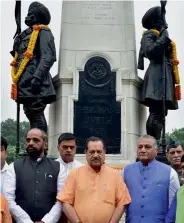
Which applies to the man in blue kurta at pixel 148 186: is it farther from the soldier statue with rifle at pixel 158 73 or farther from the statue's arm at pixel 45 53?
Result: the statue's arm at pixel 45 53

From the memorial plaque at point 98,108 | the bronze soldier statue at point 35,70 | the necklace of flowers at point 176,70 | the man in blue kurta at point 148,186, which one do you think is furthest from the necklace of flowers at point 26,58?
the man in blue kurta at point 148,186

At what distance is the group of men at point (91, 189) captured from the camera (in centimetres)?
511

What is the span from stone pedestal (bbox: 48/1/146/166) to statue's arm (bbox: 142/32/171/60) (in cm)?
55

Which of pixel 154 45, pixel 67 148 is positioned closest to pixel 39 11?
pixel 154 45

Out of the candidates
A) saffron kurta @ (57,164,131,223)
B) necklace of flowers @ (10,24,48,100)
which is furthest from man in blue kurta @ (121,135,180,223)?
necklace of flowers @ (10,24,48,100)

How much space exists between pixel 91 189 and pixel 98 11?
6102 mm

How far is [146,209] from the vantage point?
17.4 feet

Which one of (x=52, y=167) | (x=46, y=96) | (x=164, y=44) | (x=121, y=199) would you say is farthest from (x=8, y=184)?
(x=164, y=44)

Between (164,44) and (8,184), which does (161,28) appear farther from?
(8,184)

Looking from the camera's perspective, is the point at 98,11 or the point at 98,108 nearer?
the point at 98,108

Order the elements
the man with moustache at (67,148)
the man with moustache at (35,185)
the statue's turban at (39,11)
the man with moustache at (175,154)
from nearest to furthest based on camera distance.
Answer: the man with moustache at (35,185), the man with moustache at (67,148), the man with moustache at (175,154), the statue's turban at (39,11)

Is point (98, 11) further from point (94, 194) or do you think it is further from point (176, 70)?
point (94, 194)

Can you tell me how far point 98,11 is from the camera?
416 inches

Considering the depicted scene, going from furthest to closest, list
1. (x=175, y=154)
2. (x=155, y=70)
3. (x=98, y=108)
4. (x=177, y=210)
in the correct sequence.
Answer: (x=155, y=70) → (x=98, y=108) → (x=175, y=154) → (x=177, y=210)
